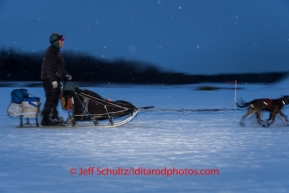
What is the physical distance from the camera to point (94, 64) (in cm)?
6147

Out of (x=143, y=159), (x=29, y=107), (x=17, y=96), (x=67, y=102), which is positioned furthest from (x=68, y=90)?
(x=143, y=159)

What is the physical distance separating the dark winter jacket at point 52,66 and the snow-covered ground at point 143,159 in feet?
3.02

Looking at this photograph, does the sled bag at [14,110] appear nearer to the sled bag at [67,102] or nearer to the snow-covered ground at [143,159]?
the snow-covered ground at [143,159]

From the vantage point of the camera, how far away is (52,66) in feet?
29.0

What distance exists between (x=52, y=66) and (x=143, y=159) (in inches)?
151

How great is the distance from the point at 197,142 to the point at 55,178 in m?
2.92

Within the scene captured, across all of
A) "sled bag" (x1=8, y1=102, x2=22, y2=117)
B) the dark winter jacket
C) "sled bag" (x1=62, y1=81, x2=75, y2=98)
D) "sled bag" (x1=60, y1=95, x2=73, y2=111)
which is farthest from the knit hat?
"sled bag" (x1=8, y1=102, x2=22, y2=117)

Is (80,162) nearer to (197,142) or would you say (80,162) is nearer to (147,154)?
(147,154)

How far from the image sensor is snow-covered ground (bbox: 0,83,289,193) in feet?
14.2

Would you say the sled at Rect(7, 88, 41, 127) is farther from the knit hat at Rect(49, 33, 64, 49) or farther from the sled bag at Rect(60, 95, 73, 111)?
the knit hat at Rect(49, 33, 64, 49)

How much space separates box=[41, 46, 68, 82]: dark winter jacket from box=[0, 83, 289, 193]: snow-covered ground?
0.92 meters

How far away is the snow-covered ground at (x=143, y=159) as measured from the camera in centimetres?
433

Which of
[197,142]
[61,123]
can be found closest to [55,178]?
[197,142]

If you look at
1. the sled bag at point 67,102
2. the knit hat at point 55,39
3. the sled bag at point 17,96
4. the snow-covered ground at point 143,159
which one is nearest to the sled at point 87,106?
the sled bag at point 67,102
